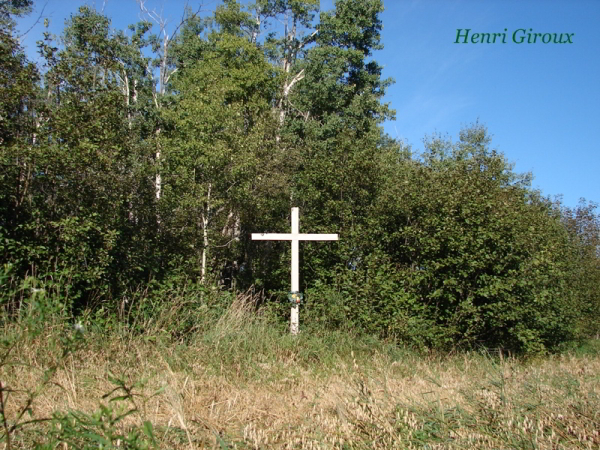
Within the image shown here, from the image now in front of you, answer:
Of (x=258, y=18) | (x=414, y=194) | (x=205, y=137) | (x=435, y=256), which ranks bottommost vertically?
(x=435, y=256)

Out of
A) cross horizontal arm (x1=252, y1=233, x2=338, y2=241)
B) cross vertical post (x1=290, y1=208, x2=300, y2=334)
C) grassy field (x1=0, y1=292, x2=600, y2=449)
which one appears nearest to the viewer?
grassy field (x1=0, y1=292, x2=600, y2=449)

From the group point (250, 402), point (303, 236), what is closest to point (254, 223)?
point (303, 236)

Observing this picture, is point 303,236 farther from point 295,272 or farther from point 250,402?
point 250,402

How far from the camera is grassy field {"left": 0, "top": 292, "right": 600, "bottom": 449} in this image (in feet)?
9.42

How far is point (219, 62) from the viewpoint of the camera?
2053cm

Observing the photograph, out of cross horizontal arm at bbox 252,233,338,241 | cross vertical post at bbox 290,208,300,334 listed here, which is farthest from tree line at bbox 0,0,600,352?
cross horizontal arm at bbox 252,233,338,241

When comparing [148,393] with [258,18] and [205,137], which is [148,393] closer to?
[205,137]

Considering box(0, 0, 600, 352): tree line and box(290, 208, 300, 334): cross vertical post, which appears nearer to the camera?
box(0, 0, 600, 352): tree line

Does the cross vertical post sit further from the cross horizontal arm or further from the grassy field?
the grassy field

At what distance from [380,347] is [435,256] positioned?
2.69 meters

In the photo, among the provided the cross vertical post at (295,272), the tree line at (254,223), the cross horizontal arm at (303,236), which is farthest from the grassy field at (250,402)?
the cross horizontal arm at (303,236)

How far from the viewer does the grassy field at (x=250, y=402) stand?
9.42 ft

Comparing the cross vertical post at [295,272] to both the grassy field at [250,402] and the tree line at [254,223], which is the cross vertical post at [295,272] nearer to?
the tree line at [254,223]

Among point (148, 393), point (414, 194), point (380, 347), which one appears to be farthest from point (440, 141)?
point (148, 393)
